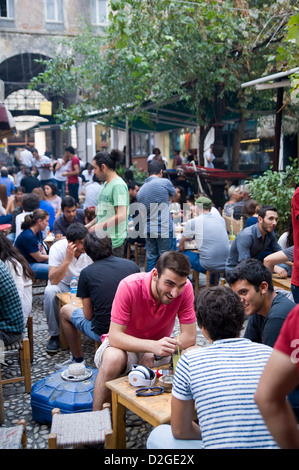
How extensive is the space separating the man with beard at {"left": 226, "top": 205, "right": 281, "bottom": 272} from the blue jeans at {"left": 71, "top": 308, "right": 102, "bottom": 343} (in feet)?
6.74

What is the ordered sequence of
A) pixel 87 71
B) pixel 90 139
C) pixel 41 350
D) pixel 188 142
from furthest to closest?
pixel 90 139 → pixel 188 142 → pixel 87 71 → pixel 41 350

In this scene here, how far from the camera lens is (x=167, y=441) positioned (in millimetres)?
2467

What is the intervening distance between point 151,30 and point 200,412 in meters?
9.34

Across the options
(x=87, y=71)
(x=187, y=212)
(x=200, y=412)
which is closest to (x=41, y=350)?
(x=200, y=412)

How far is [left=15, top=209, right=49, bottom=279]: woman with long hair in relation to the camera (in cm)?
602

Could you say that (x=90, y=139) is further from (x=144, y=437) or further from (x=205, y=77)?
(x=144, y=437)

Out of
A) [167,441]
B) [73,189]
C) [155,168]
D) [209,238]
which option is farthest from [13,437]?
[73,189]

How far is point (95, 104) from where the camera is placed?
13.1m

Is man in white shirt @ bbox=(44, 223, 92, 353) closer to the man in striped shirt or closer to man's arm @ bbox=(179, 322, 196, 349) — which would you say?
man's arm @ bbox=(179, 322, 196, 349)

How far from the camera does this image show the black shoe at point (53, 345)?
16.6 ft

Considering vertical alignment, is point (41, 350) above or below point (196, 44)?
below

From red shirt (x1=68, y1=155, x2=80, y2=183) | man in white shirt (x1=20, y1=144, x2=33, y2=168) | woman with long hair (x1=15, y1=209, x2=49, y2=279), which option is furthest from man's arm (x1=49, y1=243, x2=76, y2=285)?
man in white shirt (x1=20, y1=144, x2=33, y2=168)
